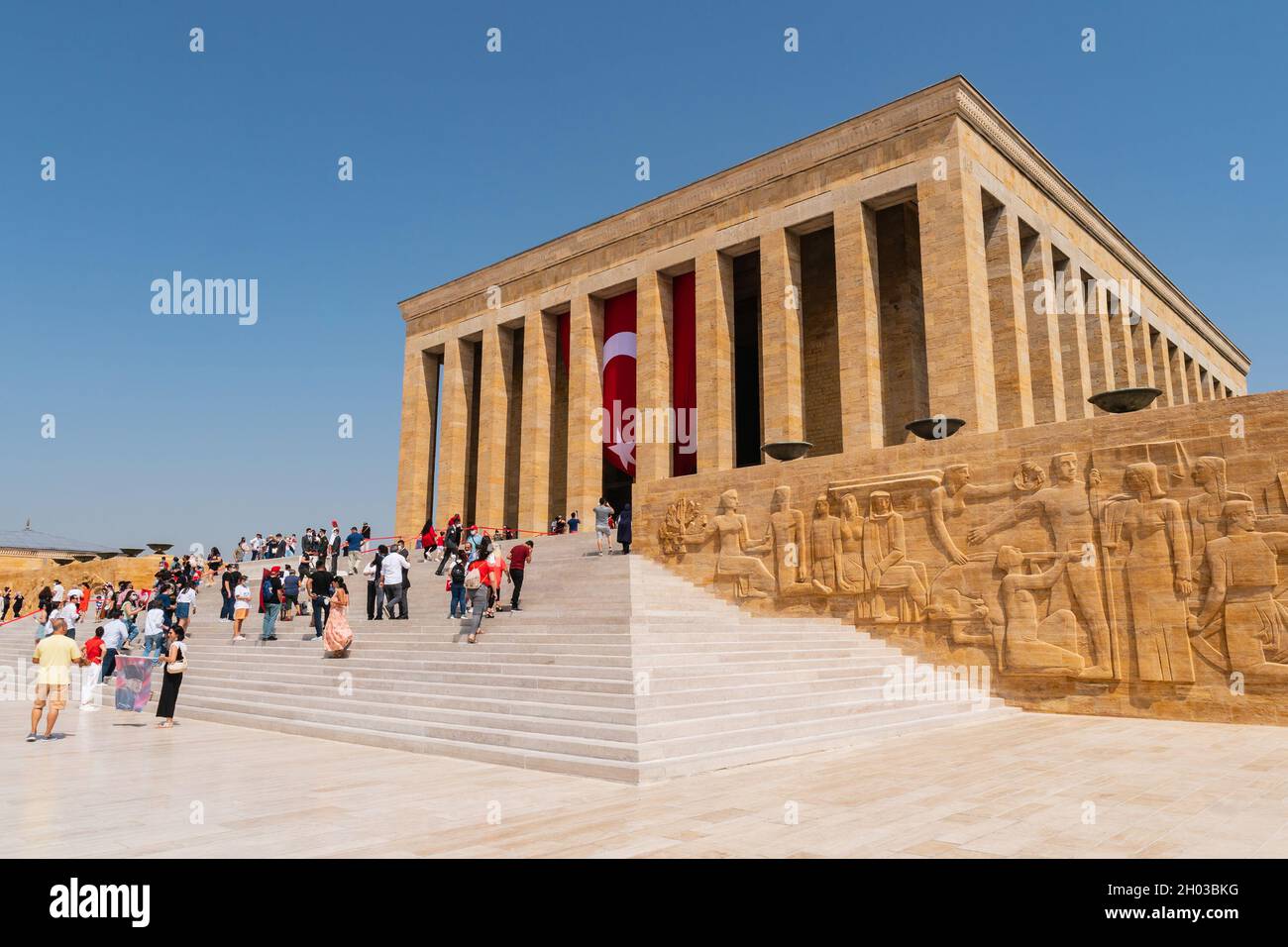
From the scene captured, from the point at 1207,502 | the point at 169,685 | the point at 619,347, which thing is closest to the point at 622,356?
the point at 619,347

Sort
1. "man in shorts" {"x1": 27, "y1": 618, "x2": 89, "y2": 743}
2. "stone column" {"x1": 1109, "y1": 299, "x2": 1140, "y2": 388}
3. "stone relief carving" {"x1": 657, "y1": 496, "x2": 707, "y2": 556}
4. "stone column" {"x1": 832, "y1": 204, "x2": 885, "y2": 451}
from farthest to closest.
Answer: "stone column" {"x1": 1109, "y1": 299, "x2": 1140, "y2": 388}, "stone column" {"x1": 832, "y1": 204, "x2": 885, "y2": 451}, "stone relief carving" {"x1": 657, "y1": 496, "x2": 707, "y2": 556}, "man in shorts" {"x1": 27, "y1": 618, "x2": 89, "y2": 743}

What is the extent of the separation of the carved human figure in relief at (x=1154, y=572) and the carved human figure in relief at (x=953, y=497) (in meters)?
1.53

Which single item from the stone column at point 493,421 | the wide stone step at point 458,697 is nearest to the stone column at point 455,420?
the stone column at point 493,421

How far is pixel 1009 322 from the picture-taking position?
19.4 metres

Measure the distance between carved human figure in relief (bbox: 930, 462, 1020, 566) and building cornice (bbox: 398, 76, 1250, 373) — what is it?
10.7 m

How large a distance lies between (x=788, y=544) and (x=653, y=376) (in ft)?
34.7

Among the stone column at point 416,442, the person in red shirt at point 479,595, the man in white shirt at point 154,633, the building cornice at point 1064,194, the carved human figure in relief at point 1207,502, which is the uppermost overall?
the building cornice at point 1064,194

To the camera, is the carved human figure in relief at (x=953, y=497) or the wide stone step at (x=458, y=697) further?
the carved human figure in relief at (x=953, y=497)

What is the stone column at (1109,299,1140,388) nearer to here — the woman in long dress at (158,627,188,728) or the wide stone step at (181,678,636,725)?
the wide stone step at (181,678,636,725)

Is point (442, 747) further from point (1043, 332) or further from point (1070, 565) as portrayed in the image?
point (1043, 332)

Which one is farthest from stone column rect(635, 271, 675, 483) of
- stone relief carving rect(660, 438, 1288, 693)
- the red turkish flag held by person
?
stone relief carving rect(660, 438, 1288, 693)

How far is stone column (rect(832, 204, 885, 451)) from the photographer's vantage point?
19422 millimetres

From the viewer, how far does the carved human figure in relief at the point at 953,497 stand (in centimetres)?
1183

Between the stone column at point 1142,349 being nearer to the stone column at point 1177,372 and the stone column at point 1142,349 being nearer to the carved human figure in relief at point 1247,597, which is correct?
the stone column at point 1177,372
